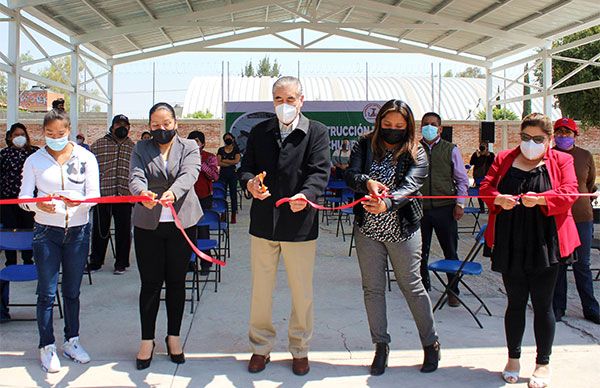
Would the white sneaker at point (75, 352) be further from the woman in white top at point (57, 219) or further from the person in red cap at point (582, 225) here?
the person in red cap at point (582, 225)

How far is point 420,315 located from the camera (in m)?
3.95

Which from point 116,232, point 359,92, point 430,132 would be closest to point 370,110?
point 116,232

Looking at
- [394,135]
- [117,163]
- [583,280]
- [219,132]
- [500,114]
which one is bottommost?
[583,280]

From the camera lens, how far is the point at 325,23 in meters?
16.0

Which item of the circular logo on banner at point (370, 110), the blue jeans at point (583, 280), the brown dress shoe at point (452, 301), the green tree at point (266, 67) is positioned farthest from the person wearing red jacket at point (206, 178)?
the green tree at point (266, 67)

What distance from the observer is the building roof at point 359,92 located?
38.2 m

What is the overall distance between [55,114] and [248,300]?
2.68m

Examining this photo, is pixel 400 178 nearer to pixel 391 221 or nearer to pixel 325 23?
pixel 391 221

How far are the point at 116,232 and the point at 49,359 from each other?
3267 millimetres

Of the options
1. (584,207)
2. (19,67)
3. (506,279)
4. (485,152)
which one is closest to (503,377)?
(506,279)

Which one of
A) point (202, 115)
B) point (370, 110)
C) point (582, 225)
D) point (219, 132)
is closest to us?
point (582, 225)

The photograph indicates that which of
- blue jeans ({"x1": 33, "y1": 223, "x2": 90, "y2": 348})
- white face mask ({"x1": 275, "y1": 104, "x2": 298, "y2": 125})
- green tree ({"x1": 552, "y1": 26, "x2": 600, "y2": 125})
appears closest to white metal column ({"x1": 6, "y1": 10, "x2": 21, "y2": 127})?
blue jeans ({"x1": 33, "y1": 223, "x2": 90, "y2": 348})

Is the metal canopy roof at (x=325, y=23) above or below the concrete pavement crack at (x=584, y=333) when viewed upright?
above

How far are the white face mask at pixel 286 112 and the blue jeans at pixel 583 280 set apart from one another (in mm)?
2848
